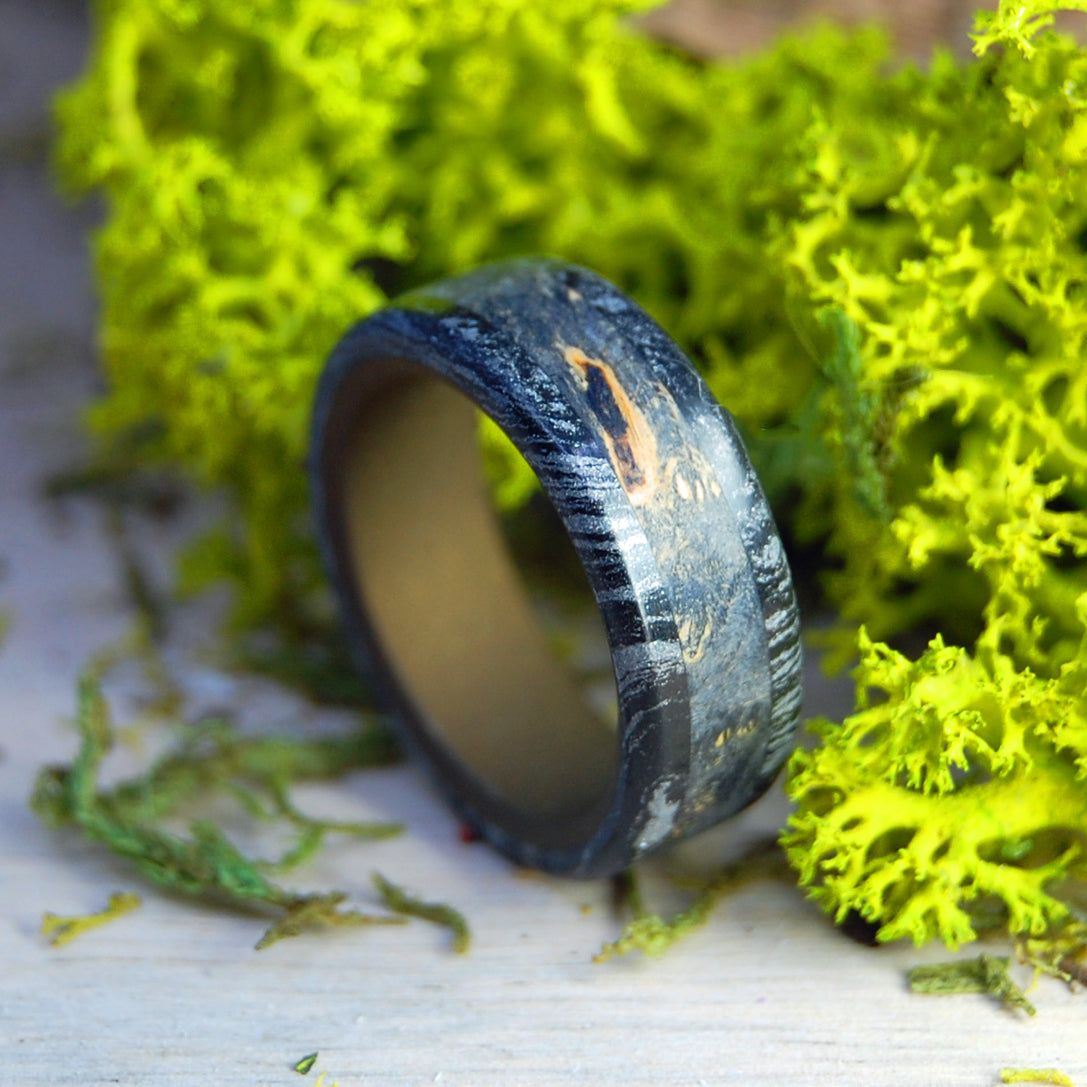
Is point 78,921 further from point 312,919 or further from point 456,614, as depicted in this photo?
point 456,614

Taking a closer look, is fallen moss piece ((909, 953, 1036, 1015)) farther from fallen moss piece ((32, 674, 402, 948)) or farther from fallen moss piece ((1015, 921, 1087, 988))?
fallen moss piece ((32, 674, 402, 948))

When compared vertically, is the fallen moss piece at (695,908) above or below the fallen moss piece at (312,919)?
Answer: below

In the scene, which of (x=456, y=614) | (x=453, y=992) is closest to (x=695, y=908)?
(x=453, y=992)

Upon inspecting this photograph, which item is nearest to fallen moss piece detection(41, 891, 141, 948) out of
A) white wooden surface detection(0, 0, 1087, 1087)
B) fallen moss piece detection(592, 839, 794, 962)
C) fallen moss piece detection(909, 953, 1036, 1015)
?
white wooden surface detection(0, 0, 1087, 1087)

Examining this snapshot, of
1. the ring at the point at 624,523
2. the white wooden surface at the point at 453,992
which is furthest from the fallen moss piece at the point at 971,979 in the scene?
the ring at the point at 624,523

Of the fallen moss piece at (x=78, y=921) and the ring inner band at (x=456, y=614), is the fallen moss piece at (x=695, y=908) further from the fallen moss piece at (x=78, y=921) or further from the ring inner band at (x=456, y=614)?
the fallen moss piece at (x=78, y=921)

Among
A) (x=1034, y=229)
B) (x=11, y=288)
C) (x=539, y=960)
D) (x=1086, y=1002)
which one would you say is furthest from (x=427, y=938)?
(x=11, y=288)
